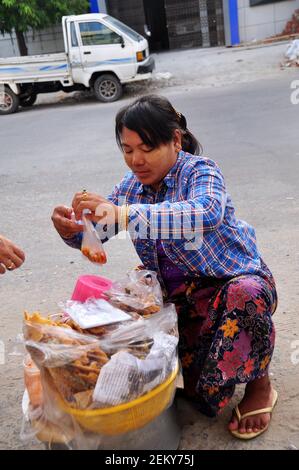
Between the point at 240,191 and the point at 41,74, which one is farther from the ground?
the point at 41,74

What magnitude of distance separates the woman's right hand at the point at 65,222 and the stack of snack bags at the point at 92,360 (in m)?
0.33

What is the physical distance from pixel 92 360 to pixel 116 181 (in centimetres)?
371

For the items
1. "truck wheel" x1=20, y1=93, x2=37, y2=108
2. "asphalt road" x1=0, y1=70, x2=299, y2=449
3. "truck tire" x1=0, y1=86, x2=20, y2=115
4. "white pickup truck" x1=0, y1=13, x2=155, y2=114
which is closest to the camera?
"asphalt road" x1=0, y1=70, x2=299, y2=449

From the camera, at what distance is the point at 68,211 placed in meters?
1.87

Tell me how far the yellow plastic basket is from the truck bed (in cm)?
969

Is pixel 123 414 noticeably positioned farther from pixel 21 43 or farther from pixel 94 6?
pixel 94 6

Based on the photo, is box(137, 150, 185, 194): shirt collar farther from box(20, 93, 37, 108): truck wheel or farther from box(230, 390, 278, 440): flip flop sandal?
box(20, 93, 37, 108): truck wheel

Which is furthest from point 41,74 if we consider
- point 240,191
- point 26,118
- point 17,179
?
point 240,191

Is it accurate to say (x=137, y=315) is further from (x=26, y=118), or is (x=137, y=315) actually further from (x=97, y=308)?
(x=26, y=118)

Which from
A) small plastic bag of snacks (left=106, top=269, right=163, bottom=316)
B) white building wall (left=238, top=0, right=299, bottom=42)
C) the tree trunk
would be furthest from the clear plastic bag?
white building wall (left=238, top=0, right=299, bottom=42)

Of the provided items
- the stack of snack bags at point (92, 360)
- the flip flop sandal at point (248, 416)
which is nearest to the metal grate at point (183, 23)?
the flip flop sandal at point (248, 416)

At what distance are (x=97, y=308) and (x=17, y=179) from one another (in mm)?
4272

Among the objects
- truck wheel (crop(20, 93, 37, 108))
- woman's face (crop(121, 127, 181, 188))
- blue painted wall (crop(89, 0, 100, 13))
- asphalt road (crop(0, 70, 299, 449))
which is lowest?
asphalt road (crop(0, 70, 299, 449))

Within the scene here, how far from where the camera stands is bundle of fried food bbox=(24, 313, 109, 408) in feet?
4.81
